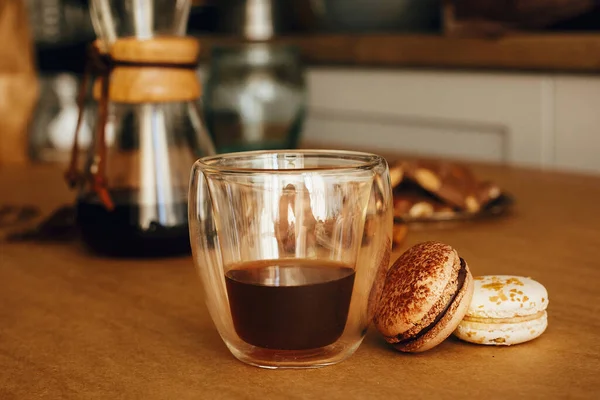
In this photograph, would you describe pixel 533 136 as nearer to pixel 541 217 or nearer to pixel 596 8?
pixel 596 8

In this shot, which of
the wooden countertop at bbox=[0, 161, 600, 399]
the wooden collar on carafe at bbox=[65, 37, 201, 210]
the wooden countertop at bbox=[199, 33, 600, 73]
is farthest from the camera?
the wooden countertop at bbox=[199, 33, 600, 73]

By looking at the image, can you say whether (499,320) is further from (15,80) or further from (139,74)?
(15,80)

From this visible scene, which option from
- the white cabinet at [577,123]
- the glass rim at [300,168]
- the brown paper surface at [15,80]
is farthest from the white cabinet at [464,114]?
the glass rim at [300,168]

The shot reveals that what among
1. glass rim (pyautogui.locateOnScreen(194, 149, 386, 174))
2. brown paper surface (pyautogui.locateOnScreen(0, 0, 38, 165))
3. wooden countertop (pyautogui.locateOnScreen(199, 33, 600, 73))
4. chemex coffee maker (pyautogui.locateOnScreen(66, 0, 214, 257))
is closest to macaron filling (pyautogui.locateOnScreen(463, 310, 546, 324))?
glass rim (pyautogui.locateOnScreen(194, 149, 386, 174))

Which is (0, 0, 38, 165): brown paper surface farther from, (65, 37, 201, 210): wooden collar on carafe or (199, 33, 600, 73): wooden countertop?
(65, 37, 201, 210): wooden collar on carafe

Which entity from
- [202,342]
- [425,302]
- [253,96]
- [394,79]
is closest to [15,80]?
[253,96]

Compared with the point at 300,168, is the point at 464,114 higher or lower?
lower
